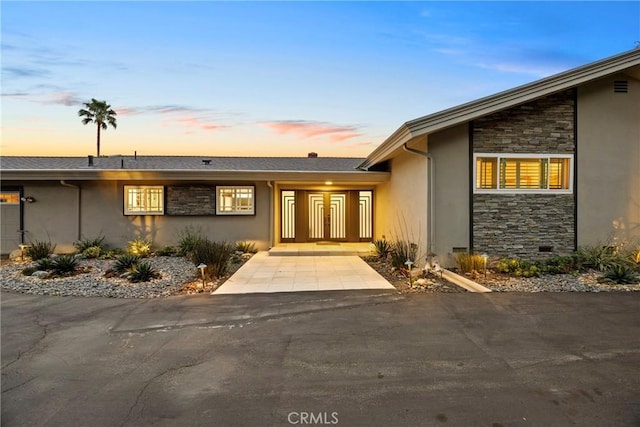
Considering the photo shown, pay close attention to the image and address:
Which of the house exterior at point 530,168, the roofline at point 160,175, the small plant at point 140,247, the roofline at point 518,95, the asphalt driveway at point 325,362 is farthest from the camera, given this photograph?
the small plant at point 140,247

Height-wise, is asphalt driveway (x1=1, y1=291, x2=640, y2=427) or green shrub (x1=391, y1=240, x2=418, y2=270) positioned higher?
green shrub (x1=391, y1=240, x2=418, y2=270)

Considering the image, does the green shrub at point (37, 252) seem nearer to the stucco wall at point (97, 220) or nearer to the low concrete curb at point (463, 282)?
the stucco wall at point (97, 220)

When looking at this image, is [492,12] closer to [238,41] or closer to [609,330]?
[238,41]

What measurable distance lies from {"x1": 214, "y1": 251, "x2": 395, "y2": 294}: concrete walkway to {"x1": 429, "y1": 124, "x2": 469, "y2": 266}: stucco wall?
1811 millimetres

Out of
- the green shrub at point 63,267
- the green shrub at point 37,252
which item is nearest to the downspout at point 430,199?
the green shrub at point 63,267

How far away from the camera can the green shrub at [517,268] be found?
7613mm

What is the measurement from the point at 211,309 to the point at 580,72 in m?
9.03

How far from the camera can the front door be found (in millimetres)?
14336

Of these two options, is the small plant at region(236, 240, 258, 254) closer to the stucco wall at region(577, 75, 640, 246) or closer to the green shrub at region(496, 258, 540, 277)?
the green shrub at region(496, 258, 540, 277)

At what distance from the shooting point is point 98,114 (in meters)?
28.6

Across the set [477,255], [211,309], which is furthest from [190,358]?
[477,255]

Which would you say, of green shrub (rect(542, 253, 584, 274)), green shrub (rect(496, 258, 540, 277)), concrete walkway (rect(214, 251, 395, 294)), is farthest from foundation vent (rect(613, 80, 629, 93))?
concrete walkway (rect(214, 251, 395, 294))

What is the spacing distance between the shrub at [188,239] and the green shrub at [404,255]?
5560 millimetres
